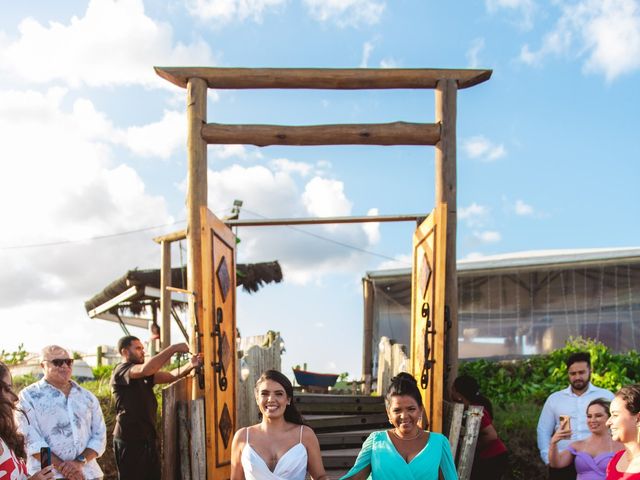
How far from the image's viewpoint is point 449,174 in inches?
375

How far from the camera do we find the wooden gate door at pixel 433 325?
8289 millimetres

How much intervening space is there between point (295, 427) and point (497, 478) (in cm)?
328

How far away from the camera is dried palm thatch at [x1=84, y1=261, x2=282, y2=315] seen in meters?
19.1

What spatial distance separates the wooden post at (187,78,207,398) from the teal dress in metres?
4.52

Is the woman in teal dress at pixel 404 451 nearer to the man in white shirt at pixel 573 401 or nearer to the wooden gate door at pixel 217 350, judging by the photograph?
the man in white shirt at pixel 573 401

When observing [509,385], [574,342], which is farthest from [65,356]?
[574,342]

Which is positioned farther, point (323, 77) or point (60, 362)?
point (323, 77)

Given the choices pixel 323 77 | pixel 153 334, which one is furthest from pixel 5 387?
pixel 153 334

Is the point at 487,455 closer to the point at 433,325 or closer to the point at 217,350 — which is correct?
the point at 433,325

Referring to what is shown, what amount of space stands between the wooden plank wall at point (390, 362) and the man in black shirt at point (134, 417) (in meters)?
3.58

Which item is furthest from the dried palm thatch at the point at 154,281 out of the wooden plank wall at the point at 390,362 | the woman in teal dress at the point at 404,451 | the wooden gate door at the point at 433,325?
the woman in teal dress at the point at 404,451

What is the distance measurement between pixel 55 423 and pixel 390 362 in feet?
22.3

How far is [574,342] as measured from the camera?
48.2ft

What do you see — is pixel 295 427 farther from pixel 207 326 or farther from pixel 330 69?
pixel 330 69
